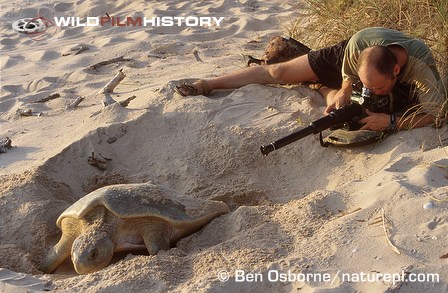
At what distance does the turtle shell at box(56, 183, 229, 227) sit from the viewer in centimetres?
293

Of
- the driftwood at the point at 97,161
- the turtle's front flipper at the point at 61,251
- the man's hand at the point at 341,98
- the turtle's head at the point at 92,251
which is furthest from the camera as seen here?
the driftwood at the point at 97,161

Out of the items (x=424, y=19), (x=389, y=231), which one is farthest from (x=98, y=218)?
(x=424, y=19)

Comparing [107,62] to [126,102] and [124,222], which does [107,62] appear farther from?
[124,222]

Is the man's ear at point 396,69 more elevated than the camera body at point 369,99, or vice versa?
the man's ear at point 396,69

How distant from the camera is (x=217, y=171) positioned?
3.64m

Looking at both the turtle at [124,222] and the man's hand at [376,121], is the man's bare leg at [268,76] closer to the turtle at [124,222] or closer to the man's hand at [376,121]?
the man's hand at [376,121]

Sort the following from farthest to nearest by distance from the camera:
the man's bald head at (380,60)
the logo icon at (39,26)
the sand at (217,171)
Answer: the logo icon at (39,26), the man's bald head at (380,60), the sand at (217,171)

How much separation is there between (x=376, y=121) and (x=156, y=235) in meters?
1.35

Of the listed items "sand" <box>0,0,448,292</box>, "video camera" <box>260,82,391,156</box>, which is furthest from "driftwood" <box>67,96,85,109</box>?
"video camera" <box>260,82,391,156</box>

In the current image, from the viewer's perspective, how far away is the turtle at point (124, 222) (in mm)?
2902

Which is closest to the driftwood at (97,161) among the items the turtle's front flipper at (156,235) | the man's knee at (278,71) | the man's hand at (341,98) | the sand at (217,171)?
the sand at (217,171)

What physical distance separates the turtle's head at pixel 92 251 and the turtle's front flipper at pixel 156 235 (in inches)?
6.3

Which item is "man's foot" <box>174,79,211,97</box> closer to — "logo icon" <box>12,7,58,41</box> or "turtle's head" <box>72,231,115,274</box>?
"turtle's head" <box>72,231,115,274</box>

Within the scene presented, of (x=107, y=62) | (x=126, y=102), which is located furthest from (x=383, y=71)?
(x=107, y=62)
